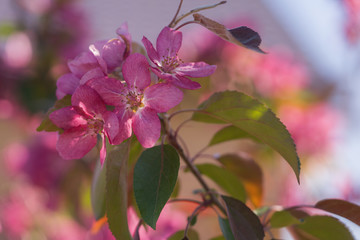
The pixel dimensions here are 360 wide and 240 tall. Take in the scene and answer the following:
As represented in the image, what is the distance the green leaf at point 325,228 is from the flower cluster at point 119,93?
224mm

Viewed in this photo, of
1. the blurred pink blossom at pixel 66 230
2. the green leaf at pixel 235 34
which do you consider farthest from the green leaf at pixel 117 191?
the blurred pink blossom at pixel 66 230

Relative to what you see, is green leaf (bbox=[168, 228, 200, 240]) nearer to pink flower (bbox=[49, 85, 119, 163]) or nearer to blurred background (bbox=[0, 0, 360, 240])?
pink flower (bbox=[49, 85, 119, 163])

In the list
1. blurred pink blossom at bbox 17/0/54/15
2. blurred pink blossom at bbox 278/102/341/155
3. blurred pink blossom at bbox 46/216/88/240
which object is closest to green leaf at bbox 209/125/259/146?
blurred pink blossom at bbox 46/216/88/240

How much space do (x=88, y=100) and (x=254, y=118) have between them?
16 centimetres

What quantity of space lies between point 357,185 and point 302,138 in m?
0.32

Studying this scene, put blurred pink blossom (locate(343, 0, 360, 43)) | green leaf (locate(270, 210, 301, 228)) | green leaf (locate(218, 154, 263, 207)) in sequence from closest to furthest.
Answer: green leaf (locate(270, 210, 301, 228)) < green leaf (locate(218, 154, 263, 207)) < blurred pink blossom (locate(343, 0, 360, 43))

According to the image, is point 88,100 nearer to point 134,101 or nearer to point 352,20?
point 134,101

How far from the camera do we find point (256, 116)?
448 mm

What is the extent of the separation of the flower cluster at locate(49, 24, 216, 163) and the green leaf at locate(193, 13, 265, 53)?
0.11 ft

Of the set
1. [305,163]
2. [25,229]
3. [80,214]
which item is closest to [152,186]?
[80,214]

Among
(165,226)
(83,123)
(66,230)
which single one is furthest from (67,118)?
(66,230)

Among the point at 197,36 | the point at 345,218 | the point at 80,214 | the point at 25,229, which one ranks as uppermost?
the point at 345,218

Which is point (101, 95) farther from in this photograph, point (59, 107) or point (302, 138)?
point (302, 138)

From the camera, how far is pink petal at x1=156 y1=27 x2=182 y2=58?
0.44 meters
